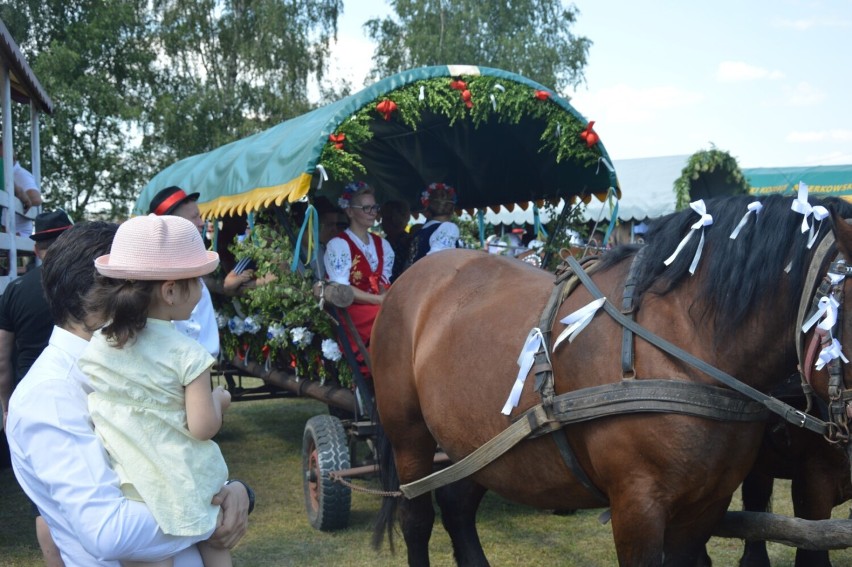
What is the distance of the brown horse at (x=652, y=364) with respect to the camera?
2.33m

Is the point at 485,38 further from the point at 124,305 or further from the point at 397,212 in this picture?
the point at 124,305

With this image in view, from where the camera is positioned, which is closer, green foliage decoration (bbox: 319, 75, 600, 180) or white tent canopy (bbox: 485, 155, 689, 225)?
green foliage decoration (bbox: 319, 75, 600, 180)

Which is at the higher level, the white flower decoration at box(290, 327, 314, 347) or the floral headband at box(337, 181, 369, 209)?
the floral headband at box(337, 181, 369, 209)

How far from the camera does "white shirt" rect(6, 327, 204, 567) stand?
1510mm

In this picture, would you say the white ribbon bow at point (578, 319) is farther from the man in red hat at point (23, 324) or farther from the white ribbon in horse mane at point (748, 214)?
the man in red hat at point (23, 324)

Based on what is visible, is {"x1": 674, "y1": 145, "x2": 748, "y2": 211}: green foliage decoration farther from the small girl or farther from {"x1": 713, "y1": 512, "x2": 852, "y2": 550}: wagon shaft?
the small girl

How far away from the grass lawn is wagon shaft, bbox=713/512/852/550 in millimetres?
1585

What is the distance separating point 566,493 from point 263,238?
2757mm

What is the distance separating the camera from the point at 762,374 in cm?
236

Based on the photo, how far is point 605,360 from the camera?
8.35ft

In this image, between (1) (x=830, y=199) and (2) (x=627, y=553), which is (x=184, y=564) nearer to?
(2) (x=627, y=553)

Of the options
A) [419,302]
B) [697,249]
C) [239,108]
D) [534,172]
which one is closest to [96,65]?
[239,108]

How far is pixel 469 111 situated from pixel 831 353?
300 cm

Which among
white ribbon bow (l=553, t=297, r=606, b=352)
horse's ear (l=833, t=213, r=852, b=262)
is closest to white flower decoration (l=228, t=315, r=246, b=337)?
white ribbon bow (l=553, t=297, r=606, b=352)
